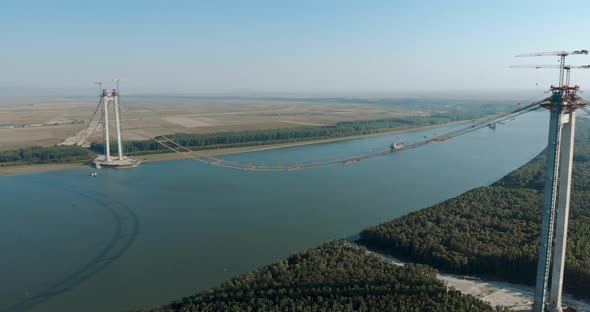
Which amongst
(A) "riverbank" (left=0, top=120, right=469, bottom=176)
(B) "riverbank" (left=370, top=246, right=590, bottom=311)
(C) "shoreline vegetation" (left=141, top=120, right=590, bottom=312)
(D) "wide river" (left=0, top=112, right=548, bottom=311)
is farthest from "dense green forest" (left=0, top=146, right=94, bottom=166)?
(B) "riverbank" (left=370, top=246, right=590, bottom=311)

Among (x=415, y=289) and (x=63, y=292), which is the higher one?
(x=415, y=289)

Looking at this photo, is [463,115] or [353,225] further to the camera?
[463,115]

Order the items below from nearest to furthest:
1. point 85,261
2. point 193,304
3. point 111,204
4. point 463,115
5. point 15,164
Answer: point 193,304 → point 85,261 → point 111,204 → point 15,164 → point 463,115

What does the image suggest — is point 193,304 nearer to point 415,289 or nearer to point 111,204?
point 415,289

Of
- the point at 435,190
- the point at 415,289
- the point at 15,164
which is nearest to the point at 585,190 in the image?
the point at 435,190

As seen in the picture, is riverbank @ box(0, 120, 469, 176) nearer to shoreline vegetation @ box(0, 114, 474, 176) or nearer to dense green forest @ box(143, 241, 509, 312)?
shoreline vegetation @ box(0, 114, 474, 176)

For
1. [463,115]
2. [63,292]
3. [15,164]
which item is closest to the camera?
[63,292]

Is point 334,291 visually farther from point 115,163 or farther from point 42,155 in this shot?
point 42,155
